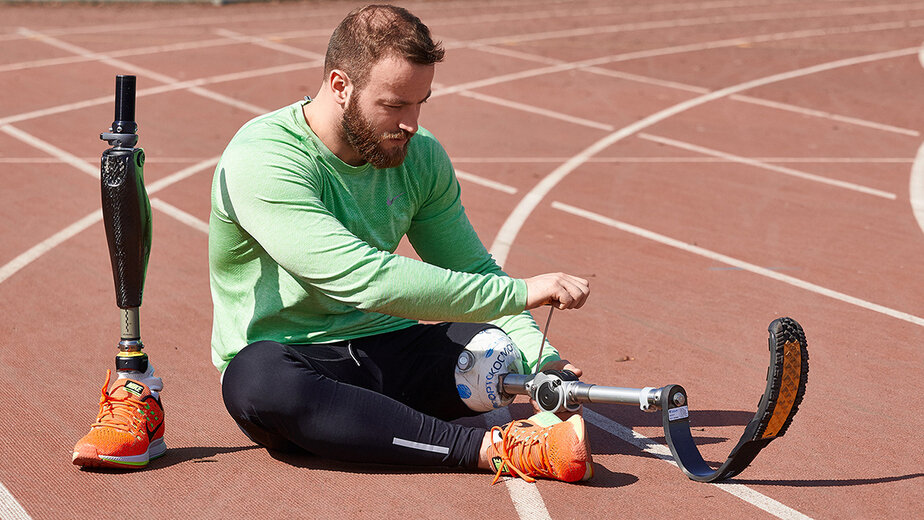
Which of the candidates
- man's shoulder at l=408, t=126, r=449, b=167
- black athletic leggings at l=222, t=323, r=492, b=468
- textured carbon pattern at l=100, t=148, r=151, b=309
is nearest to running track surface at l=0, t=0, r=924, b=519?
black athletic leggings at l=222, t=323, r=492, b=468

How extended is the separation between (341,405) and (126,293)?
0.85 m

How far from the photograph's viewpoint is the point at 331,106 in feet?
12.1

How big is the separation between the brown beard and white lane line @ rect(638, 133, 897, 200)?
19.1 ft

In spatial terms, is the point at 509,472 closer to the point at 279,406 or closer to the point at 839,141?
the point at 279,406

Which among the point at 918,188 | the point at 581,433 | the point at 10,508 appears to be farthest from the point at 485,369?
the point at 918,188

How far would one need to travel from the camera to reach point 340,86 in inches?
144

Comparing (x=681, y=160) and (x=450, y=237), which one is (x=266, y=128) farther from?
(x=681, y=160)

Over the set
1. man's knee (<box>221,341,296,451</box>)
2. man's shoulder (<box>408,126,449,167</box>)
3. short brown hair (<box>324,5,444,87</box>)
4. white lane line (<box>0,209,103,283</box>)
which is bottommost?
white lane line (<box>0,209,103,283</box>)

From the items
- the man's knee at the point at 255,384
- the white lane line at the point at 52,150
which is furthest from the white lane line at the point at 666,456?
the white lane line at the point at 52,150

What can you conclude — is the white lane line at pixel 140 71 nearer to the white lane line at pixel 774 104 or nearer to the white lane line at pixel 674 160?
the white lane line at pixel 674 160

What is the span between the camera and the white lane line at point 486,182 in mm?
8477

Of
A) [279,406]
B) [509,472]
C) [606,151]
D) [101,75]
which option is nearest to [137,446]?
[279,406]

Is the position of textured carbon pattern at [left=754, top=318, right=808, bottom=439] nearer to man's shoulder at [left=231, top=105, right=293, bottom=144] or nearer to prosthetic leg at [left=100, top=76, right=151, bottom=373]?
man's shoulder at [left=231, top=105, right=293, bottom=144]

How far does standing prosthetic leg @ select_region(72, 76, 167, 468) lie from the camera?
356 cm
